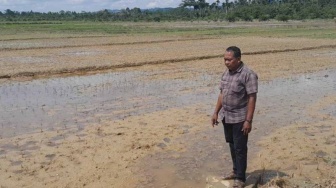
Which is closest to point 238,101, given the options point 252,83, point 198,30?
point 252,83

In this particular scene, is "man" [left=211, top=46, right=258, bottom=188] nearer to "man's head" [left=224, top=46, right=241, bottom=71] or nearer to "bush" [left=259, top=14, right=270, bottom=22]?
"man's head" [left=224, top=46, right=241, bottom=71]

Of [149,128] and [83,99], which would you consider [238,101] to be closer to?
[149,128]

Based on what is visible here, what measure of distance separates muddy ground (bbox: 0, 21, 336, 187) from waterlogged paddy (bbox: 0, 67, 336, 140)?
3 centimetres

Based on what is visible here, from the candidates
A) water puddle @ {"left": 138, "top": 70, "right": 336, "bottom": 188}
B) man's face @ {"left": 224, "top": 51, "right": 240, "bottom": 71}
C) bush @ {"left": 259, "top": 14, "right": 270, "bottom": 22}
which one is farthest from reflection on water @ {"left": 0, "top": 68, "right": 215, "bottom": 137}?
bush @ {"left": 259, "top": 14, "right": 270, "bottom": 22}

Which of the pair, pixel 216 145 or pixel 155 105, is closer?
pixel 216 145

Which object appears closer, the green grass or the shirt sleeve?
the shirt sleeve

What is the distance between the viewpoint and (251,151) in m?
6.08

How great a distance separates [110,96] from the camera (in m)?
10.4

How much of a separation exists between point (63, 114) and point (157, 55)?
36.3 ft

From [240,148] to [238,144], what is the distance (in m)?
0.06

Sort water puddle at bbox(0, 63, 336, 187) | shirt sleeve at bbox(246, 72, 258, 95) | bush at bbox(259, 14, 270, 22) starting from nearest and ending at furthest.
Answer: shirt sleeve at bbox(246, 72, 258, 95) < water puddle at bbox(0, 63, 336, 187) < bush at bbox(259, 14, 270, 22)

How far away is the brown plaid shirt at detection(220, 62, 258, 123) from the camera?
4184 millimetres

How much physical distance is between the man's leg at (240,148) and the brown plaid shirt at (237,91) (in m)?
0.10

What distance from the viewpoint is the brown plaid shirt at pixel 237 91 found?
4.18 metres
